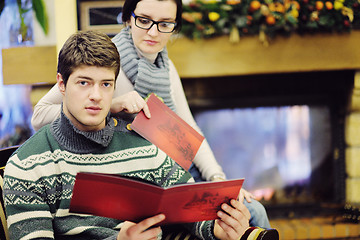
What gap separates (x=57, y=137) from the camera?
1011 millimetres

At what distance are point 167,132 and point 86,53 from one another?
31 cm

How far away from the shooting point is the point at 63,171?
987mm

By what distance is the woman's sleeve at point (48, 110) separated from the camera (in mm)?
1164

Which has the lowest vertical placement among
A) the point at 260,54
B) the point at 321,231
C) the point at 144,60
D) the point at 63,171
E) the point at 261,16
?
the point at 321,231

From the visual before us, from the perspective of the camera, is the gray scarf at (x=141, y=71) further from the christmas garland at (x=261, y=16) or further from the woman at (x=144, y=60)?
the christmas garland at (x=261, y=16)

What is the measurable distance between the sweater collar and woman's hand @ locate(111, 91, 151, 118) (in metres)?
0.12

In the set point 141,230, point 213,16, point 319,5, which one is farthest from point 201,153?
point 319,5

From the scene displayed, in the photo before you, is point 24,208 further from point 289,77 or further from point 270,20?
point 289,77

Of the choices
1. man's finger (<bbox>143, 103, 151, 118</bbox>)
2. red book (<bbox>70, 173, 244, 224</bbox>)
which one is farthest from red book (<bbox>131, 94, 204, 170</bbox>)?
red book (<bbox>70, 173, 244, 224</bbox>)

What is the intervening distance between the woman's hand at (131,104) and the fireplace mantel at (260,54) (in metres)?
1.12

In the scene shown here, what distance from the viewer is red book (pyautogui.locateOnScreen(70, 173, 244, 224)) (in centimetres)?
81

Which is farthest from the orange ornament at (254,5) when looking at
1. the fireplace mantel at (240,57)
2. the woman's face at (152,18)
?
the woman's face at (152,18)

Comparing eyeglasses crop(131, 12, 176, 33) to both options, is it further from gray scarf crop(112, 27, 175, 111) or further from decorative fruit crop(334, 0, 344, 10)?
decorative fruit crop(334, 0, 344, 10)

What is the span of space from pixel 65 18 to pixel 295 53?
1.27 metres
